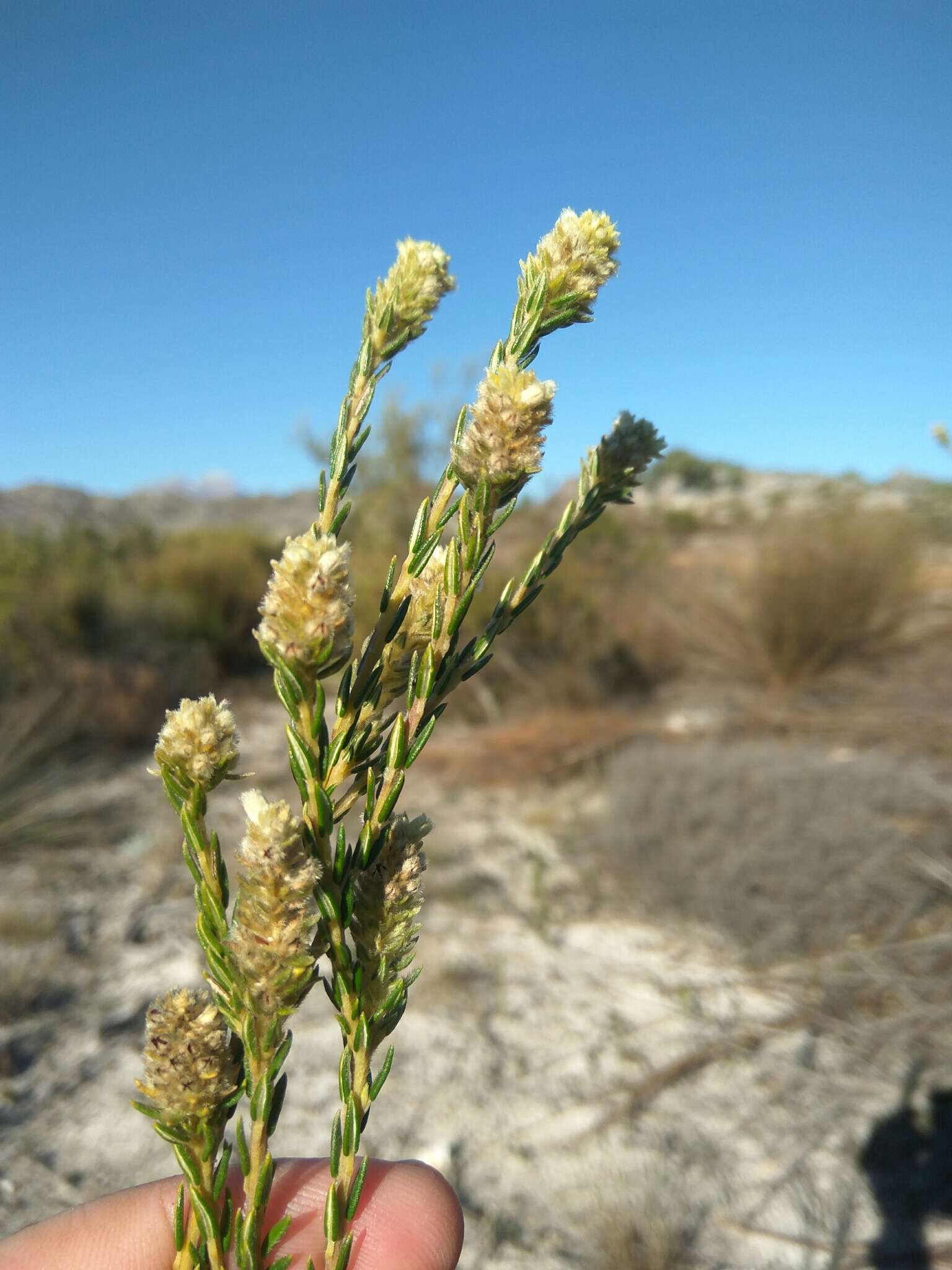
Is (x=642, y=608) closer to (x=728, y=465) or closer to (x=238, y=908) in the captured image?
(x=238, y=908)

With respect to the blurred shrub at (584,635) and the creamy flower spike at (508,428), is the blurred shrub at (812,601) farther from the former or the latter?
the creamy flower spike at (508,428)

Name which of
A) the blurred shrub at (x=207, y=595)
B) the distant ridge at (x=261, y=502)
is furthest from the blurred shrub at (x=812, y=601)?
the blurred shrub at (x=207, y=595)

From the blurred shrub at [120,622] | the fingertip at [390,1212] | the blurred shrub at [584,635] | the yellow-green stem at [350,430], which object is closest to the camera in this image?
the yellow-green stem at [350,430]

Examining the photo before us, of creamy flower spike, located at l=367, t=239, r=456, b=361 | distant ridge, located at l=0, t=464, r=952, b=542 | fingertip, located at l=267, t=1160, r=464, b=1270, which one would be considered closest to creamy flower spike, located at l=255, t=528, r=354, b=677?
creamy flower spike, located at l=367, t=239, r=456, b=361

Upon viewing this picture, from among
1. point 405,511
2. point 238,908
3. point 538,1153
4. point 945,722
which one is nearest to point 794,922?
point 538,1153

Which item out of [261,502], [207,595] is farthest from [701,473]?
[207,595]

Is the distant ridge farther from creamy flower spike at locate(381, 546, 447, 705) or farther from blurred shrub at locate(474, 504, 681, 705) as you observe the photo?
creamy flower spike at locate(381, 546, 447, 705)

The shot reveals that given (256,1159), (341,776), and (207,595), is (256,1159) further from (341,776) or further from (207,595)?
(207,595)
